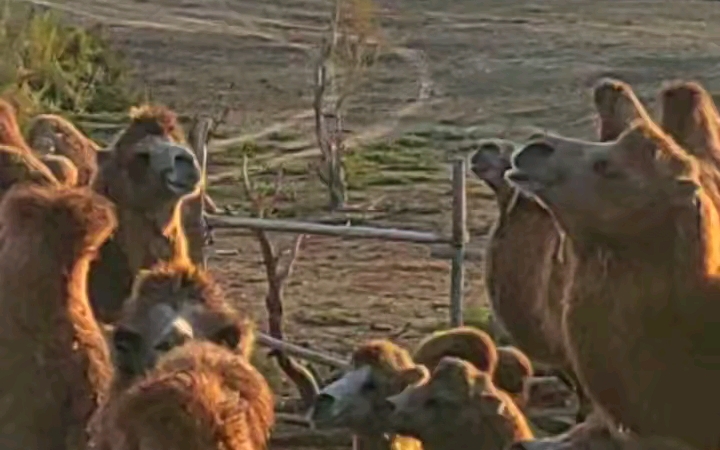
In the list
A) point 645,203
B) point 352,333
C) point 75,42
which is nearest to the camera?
point 645,203

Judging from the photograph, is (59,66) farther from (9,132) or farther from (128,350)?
(128,350)

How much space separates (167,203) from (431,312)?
221 inches

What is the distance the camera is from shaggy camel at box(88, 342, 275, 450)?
3.70 m

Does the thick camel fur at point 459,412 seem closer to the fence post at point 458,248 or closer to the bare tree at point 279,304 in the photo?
the bare tree at point 279,304

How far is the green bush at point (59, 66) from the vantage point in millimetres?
17500

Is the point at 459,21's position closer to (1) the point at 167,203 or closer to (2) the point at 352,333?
(2) the point at 352,333

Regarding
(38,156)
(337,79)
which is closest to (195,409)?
(38,156)

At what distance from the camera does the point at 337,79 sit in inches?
799

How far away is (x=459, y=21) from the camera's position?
31.1 meters

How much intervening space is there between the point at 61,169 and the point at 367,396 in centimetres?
197

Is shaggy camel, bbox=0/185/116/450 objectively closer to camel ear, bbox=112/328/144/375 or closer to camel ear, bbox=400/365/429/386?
camel ear, bbox=112/328/144/375

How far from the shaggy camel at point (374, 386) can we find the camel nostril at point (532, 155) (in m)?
1.51

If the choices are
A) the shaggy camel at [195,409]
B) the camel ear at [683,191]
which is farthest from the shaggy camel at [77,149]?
the shaggy camel at [195,409]

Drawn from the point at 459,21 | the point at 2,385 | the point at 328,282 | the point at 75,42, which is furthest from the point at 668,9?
the point at 2,385
